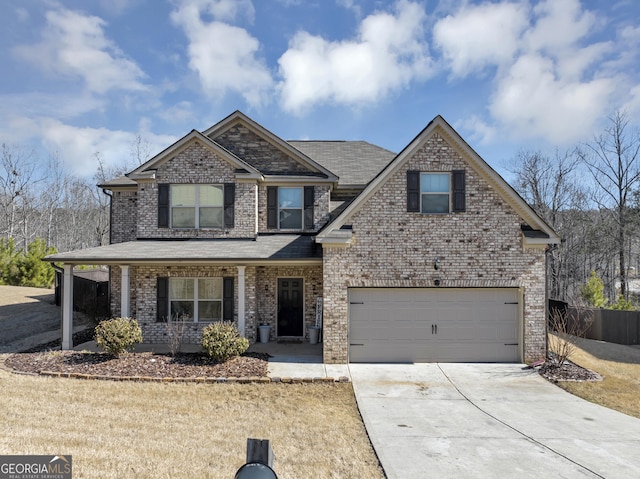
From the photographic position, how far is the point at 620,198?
28.5 meters

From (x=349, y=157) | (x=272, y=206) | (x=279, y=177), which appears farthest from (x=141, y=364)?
(x=349, y=157)

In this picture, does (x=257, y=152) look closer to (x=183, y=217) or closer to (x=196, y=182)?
(x=196, y=182)

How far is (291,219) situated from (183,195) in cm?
391

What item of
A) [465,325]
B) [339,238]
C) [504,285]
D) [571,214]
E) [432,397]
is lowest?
[432,397]

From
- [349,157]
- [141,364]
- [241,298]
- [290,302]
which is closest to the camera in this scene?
[141,364]

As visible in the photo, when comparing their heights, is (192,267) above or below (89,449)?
above

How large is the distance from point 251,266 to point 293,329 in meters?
2.88

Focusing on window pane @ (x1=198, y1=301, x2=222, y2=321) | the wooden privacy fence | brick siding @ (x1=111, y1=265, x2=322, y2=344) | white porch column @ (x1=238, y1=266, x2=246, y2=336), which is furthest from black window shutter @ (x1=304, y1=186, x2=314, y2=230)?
the wooden privacy fence

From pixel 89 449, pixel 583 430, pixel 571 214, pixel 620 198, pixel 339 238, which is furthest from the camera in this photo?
pixel 571 214

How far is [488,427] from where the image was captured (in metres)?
7.31

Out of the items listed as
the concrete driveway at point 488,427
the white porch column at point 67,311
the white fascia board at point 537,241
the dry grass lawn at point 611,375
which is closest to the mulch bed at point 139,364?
the white porch column at point 67,311

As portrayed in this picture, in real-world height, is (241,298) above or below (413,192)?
below

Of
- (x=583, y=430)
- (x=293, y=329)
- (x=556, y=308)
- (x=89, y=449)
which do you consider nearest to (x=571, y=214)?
(x=556, y=308)

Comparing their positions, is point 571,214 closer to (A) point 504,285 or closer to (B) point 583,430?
(A) point 504,285
